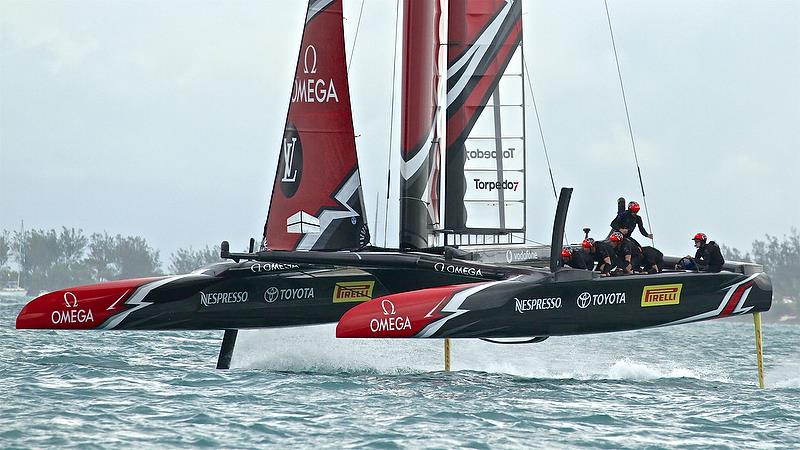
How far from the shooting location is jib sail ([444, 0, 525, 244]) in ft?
39.3

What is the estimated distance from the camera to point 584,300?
10391 millimetres

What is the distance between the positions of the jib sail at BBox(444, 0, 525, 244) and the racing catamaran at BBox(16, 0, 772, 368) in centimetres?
1

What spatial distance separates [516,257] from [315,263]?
7.03 feet

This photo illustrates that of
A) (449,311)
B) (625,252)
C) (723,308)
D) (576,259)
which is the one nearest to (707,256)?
(723,308)

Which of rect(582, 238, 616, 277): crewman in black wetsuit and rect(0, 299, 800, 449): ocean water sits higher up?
rect(582, 238, 616, 277): crewman in black wetsuit

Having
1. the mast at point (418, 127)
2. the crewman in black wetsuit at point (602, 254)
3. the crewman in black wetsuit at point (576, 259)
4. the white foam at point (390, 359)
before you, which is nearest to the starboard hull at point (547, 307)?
the crewman in black wetsuit at point (576, 259)

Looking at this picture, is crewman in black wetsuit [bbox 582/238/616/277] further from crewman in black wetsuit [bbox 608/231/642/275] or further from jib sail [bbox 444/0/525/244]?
jib sail [bbox 444/0/525/244]

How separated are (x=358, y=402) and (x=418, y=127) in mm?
4076

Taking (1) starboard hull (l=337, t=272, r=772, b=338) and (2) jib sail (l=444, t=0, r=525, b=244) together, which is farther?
(2) jib sail (l=444, t=0, r=525, b=244)

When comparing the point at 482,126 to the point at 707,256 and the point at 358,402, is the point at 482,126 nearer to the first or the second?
the point at 707,256

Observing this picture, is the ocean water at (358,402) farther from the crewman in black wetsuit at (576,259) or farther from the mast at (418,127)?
the mast at (418,127)

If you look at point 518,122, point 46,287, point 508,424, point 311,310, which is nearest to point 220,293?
point 311,310

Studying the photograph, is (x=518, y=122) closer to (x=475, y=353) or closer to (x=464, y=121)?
(x=464, y=121)

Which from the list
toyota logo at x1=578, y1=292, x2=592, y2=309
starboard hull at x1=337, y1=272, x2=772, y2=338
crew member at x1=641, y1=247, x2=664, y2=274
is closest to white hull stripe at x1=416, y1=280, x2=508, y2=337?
starboard hull at x1=337, y1=272, x2=772, y2=338
